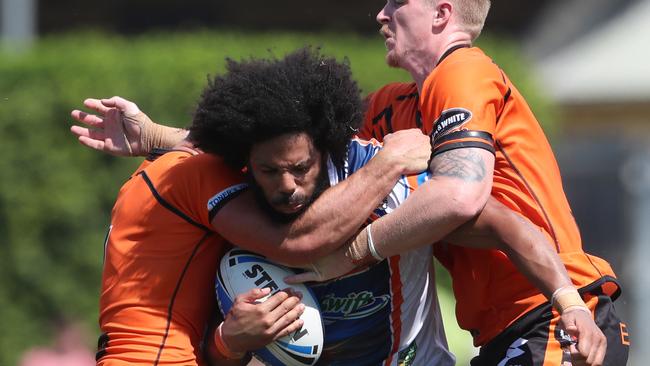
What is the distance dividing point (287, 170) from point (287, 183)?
0.16 feet

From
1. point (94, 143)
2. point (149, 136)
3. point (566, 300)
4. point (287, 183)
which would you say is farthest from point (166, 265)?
point (566, 300)

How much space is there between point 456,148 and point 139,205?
125 centimetres

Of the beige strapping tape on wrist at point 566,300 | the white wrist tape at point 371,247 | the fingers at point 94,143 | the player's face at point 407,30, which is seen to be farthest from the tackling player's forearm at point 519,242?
the fingers at point 94,143

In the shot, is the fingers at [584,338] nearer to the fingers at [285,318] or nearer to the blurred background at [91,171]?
the fingers at [285,318]

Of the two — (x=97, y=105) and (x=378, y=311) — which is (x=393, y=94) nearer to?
(x=378, y=311)

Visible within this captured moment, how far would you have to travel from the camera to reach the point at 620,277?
39.7 ft

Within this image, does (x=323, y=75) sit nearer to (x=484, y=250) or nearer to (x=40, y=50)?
(x=484, y=250)

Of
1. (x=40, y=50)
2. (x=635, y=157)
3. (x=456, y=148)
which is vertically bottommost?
(x=635, y=157)

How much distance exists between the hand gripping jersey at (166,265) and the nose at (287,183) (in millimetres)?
232

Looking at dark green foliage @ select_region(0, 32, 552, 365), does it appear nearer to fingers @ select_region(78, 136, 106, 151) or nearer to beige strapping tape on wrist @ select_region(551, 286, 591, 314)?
fingers @ select_region(78, 136, 106, 151)

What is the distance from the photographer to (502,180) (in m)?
5.02

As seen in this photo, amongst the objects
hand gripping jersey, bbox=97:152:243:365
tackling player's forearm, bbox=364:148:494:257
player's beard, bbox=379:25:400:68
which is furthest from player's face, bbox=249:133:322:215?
player's beard, bbox=379:25:400:68

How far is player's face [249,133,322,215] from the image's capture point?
4.75 m

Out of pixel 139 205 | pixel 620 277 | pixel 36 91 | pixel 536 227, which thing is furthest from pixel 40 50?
pixel 536 227
